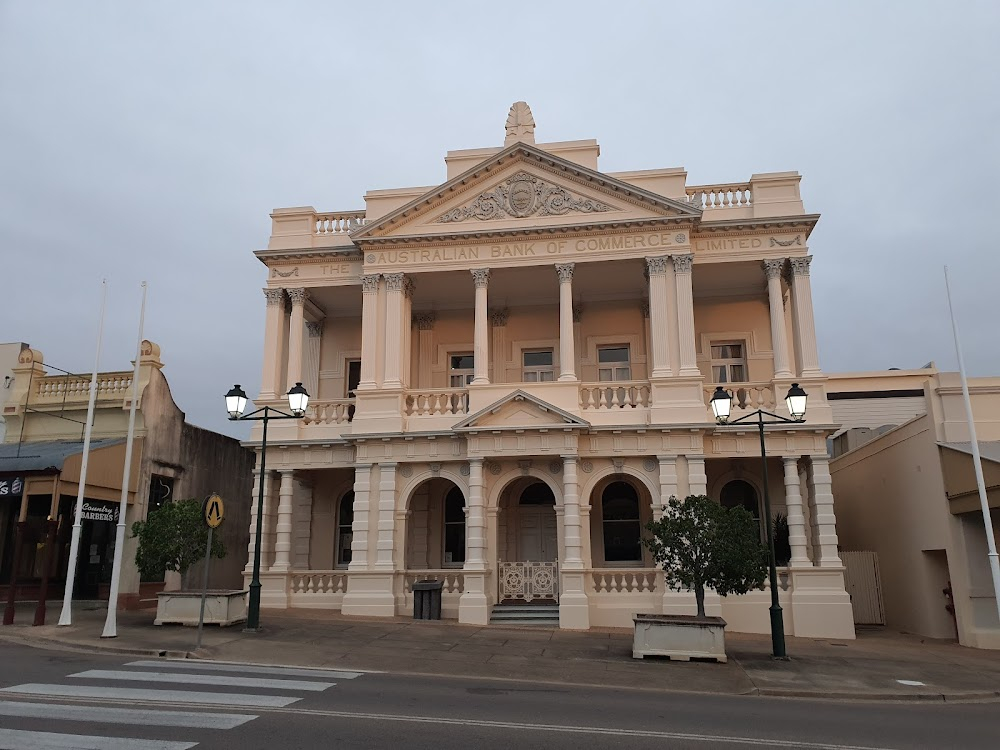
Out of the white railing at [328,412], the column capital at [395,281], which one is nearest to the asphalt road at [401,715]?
the white railing at [328,412]

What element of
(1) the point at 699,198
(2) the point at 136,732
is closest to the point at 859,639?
(1) the point at 699,198

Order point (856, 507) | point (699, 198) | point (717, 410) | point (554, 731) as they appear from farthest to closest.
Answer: point (856, 507), point (699, 198), point (717, 410), point (554, 731)

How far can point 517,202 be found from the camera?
23.5 m

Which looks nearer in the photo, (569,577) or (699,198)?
(569,577)

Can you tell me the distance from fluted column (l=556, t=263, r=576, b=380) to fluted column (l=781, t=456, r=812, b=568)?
6374mm

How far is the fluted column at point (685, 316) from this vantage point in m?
21.8

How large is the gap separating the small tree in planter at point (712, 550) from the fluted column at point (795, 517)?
618 centimetres

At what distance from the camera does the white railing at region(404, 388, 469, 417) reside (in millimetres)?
22781

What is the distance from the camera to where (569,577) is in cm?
2025

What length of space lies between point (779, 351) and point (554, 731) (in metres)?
16.3

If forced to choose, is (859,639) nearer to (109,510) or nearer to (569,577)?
(569,577)

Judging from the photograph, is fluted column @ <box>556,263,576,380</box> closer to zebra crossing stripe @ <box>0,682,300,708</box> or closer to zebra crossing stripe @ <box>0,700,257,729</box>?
zebra crossing stripe @ <box>0,682,300,708</box>

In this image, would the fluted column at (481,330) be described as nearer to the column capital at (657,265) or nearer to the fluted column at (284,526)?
the column capital at (657,265)

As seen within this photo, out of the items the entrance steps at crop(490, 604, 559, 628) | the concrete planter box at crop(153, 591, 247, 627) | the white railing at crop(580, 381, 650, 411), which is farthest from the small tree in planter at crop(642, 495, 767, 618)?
the concrete planter box at crop(153, 591, 247, 627)
